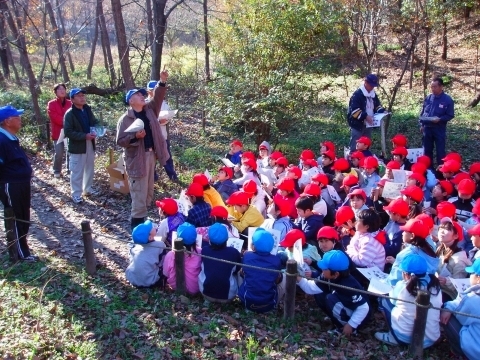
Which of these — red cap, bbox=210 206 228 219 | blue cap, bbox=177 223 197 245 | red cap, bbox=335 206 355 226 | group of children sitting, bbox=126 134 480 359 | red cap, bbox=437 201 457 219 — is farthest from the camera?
red cap, bbox=210 206 228 219

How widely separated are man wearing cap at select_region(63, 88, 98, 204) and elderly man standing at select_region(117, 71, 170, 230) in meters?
1.79

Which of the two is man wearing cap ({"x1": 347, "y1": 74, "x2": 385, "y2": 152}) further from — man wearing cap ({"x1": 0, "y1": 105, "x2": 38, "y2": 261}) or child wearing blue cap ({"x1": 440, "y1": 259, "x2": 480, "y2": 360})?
man wearing cap ({"x1": 0, "y1": 105, "x2": 38, "y2": 261})

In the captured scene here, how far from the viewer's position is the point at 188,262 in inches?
216

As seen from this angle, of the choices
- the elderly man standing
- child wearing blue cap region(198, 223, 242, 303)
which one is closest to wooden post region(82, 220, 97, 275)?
the elderly man standing

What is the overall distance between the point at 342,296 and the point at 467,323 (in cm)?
119

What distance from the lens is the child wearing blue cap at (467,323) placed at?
4152mm

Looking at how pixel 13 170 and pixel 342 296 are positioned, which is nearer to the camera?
pixel 342 296

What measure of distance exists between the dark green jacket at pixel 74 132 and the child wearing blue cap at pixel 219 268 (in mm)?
3958

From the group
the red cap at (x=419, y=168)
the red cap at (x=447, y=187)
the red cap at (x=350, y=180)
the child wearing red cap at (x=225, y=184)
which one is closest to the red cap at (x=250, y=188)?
the child wearing red cap at (x=225, y=184)

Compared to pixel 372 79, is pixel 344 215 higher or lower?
lower

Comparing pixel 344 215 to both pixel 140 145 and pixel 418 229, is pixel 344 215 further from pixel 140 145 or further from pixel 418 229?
pixel 140 145

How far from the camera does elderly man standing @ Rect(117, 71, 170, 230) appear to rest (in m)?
6.41

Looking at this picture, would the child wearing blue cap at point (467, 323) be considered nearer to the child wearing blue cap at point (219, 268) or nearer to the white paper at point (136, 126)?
the child wearing blue cap at point (219, 268)

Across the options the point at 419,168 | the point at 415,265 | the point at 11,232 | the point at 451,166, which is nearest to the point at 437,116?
the point at 451,166
